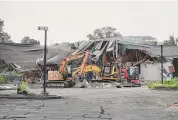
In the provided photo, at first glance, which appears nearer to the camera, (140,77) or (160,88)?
(160,88)

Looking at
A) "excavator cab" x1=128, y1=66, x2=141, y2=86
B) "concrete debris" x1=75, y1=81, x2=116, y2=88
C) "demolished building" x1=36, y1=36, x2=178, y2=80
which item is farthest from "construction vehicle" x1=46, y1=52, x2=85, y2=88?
"excavator cab" x1=128, y1=66, x2=141, y2=86

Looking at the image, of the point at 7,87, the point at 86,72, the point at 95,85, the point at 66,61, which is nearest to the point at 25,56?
the point at 66,61

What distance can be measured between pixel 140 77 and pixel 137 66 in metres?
1.56

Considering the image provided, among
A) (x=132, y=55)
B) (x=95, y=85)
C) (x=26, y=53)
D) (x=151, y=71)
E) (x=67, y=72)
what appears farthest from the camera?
(x=26, y=53)

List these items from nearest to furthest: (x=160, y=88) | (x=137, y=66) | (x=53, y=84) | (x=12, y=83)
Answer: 1. (x=160, y=88)
2. (x=12, y=83)
3. (x=53, y=84)
4. (x=137, y=66)

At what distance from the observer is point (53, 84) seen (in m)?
39.4

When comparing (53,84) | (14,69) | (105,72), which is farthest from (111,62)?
(14,69)

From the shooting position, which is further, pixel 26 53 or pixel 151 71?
pixel 26 53

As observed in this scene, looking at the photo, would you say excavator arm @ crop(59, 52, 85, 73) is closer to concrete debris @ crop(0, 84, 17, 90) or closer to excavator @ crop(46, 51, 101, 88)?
excavator @ crop(46, 51, 101, 88)

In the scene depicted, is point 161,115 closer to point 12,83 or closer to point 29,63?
point 12,83

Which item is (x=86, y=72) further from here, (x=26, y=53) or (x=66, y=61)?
(x=26, y=53)

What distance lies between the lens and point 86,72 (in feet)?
135

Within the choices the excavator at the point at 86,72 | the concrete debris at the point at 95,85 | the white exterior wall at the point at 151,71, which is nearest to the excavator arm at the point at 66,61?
the excavator at the point at 86,72

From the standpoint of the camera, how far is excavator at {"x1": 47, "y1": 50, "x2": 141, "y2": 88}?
1560 inches
